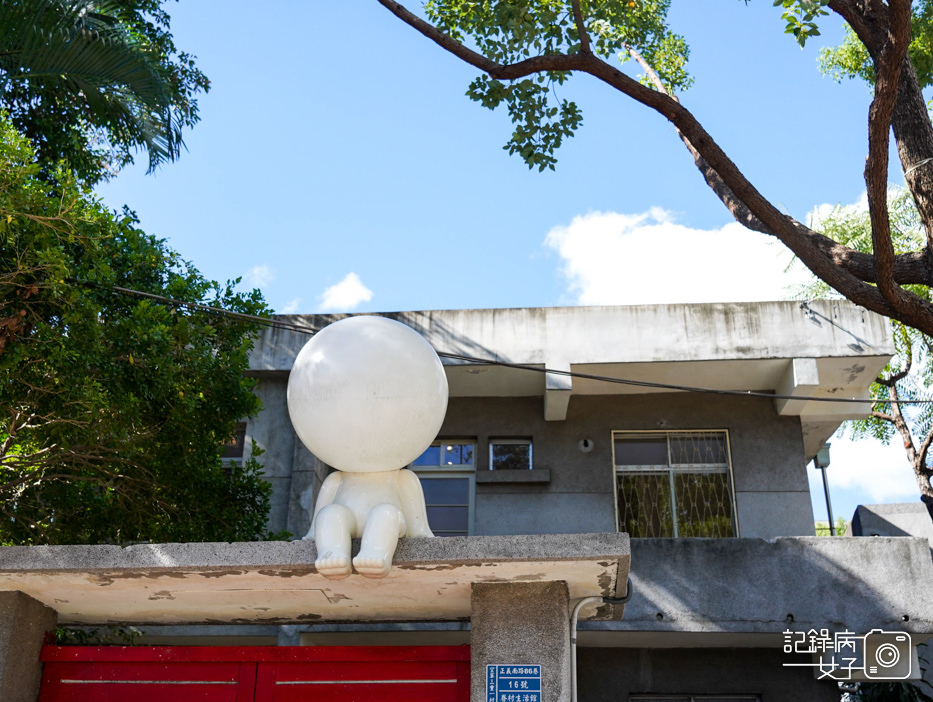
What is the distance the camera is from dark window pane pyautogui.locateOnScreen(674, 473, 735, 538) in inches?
450

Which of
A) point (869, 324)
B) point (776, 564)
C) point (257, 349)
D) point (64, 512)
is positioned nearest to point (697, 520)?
point (776, 564)

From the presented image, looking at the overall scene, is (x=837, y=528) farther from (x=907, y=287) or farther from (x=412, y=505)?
(x=412, y=505)

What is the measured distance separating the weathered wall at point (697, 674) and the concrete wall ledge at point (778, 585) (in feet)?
4.32

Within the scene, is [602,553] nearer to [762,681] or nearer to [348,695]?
[348,695]

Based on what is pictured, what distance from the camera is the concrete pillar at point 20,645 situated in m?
4.85

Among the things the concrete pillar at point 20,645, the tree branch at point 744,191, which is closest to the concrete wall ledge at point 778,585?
the tree branch at point 744,191

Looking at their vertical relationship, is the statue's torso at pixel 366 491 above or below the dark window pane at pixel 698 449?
below

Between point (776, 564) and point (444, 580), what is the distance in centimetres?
610

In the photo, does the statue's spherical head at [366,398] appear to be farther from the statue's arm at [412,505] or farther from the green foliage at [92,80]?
the green foliage at [92,80]

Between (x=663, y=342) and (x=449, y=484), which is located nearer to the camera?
(x=663, y=342)

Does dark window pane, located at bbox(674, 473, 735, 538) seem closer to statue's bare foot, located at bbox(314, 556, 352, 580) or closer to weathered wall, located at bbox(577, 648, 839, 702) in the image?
weathered wall, located at bbox(577, 648, 839, 702)

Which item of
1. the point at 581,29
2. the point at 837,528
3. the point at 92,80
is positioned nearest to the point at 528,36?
the point at 581,29

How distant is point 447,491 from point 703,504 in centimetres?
332

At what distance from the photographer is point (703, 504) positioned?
11.6m
